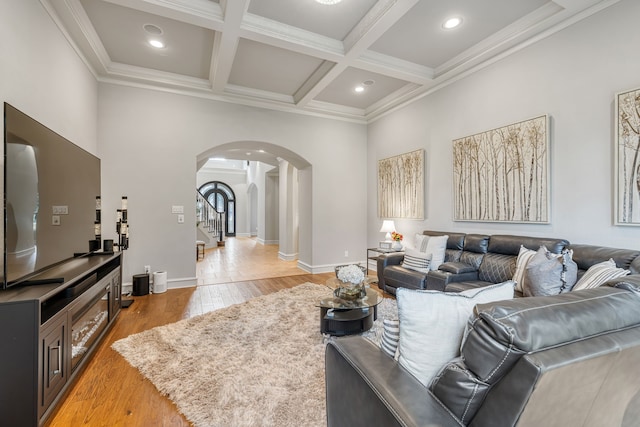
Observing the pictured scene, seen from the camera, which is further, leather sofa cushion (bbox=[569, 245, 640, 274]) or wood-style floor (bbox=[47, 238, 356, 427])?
leather sofa cushion (bbox=[569, 245, 640, 274])

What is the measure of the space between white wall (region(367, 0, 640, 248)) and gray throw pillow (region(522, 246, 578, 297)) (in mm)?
632

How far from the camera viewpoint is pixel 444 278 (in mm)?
3426

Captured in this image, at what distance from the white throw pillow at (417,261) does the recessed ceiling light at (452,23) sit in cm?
280

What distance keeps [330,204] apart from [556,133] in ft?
12.4

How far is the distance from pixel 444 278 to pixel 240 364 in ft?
7.92

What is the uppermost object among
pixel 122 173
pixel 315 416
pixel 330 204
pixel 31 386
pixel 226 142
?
pixel 226 142

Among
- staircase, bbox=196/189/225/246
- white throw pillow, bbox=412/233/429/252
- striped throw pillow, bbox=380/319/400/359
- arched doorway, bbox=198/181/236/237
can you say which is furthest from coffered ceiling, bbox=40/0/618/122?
arched doorway, bbox=198/181/236/237

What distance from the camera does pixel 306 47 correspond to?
139 inches

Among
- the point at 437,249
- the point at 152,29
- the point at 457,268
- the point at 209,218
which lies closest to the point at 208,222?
the point at 209,218

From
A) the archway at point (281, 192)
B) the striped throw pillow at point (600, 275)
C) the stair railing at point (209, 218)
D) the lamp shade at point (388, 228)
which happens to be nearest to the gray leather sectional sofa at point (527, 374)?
the striped throw pillow at point (600, 275)

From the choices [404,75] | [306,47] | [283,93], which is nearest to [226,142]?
[283,93]

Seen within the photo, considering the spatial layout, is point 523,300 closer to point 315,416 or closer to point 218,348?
point 315,416

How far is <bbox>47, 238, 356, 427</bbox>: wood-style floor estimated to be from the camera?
181cm

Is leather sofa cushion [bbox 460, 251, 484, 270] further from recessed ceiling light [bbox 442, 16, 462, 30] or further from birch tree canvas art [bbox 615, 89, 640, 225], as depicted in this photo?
recessed ceiling light [bbox 442, 16, 462, 30]
